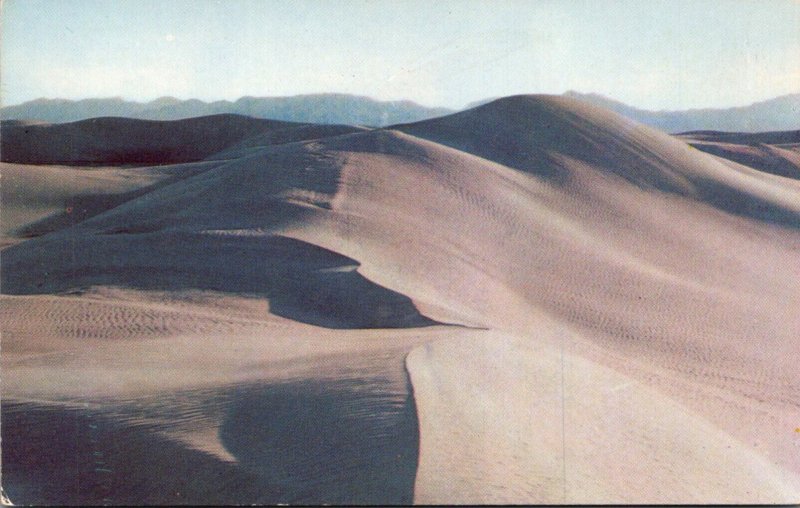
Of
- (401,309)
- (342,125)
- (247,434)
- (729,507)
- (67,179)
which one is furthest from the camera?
(342,125)

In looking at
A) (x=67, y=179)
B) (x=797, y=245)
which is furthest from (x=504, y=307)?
(x=67, y=179)

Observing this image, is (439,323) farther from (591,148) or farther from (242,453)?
(591,148)

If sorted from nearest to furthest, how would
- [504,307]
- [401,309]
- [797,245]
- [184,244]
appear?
[401,309]
[504,307]
[184,244]
[797,245]

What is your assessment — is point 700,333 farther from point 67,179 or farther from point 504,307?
point 67,179

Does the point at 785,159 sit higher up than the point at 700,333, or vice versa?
the point at 785,159

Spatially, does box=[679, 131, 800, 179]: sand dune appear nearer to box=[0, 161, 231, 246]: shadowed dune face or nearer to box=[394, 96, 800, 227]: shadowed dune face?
box=[394, 96, 800, 227]: shadowed dune face

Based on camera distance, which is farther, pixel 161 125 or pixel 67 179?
pixel 161 125

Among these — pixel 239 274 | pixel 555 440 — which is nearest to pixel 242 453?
pixel 555 440
